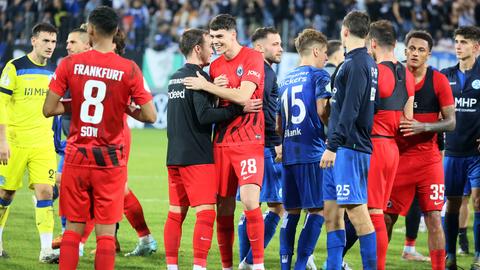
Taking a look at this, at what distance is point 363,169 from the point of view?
26.5 feet

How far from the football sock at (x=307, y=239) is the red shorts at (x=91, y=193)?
2.17 m

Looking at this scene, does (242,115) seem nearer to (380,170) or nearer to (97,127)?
(380,170)

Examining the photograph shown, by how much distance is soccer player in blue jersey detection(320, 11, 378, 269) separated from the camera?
25.9 ft

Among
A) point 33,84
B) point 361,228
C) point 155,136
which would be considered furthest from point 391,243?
point 155,136

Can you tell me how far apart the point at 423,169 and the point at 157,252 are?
3439 millimetres

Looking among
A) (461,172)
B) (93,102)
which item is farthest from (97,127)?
(461,172)

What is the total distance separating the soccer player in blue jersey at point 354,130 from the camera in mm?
7898

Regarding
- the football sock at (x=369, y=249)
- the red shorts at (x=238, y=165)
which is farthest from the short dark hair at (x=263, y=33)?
the football sock at (x=369, y=249)

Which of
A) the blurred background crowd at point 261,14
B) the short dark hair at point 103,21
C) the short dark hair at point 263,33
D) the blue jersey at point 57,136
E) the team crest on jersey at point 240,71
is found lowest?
the blue jersey at point 57,136

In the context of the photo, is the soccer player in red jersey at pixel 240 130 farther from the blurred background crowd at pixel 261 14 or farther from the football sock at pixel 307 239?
the blurred background crowd at pixel 261 14

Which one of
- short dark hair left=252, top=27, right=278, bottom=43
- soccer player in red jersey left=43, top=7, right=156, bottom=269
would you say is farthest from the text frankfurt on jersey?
short dark hair left=252, top=27, right=278, bottom=43

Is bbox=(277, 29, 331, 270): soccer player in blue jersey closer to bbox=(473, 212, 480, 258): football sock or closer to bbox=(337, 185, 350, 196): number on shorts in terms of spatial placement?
bbox=(337, 185, 350, 196): number on shorts

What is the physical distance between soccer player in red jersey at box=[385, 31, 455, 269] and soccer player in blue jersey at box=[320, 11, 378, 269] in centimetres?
95

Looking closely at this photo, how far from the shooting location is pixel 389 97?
27.6 feet
